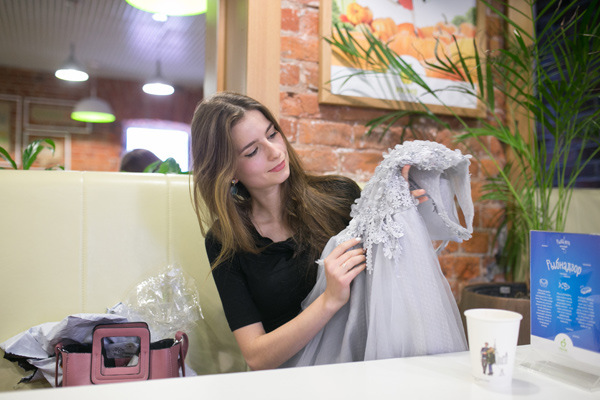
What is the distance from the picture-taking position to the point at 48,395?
61 cm

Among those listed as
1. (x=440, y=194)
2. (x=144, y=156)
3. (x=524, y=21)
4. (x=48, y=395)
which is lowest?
(x=48, y=395)

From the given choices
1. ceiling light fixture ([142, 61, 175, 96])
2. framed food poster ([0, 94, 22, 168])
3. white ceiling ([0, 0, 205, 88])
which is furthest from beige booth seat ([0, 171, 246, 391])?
ceiling light fixture ([142, 61, 175, 96])

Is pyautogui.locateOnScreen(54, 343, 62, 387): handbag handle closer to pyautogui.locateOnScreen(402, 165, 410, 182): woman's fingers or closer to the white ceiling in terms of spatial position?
pyautogui.locateOnScreen(402, 165, 410, 182): woman's fingers

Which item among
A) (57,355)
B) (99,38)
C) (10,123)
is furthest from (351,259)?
(99,38)

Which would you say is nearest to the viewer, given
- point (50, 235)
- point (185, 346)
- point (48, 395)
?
point (48, 395)

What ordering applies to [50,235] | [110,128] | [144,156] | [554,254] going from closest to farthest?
[554,254] → [50,235] → [144,156] → [110,128]

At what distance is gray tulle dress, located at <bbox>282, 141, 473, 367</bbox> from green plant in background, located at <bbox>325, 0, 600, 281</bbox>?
74 cm

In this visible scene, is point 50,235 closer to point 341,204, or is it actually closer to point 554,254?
point 341,204

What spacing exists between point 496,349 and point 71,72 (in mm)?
3814

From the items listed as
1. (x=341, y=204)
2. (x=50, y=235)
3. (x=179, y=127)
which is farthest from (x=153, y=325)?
(x=179, y=127)

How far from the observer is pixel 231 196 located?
4.67ft

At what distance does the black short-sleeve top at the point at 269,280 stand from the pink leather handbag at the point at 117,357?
21 centimetres

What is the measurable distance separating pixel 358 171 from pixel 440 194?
967 millimetres

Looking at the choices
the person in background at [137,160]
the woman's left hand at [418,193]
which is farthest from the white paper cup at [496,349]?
the person in background at [137,160]
